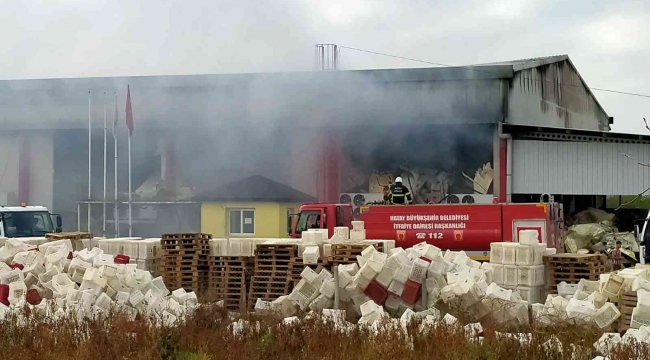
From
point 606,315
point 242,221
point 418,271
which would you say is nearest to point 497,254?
point 418,271

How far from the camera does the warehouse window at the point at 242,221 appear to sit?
29.2m

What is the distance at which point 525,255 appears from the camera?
13.9 meters

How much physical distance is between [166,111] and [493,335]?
23.9 metres

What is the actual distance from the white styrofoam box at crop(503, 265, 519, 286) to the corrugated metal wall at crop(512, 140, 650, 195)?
1276cm

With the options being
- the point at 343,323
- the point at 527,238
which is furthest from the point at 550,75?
the point at 343,323

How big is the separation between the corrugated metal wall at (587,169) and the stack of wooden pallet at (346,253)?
13.3 meters

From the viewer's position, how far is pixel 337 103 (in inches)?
1155

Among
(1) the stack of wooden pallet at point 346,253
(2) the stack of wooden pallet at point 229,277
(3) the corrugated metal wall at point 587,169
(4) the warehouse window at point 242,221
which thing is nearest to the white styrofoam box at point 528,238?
(1) the stack of wooden pallet at point 346,253

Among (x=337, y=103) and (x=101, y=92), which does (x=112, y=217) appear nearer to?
(x=101, y=92)

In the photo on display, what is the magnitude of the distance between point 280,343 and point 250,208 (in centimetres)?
2030

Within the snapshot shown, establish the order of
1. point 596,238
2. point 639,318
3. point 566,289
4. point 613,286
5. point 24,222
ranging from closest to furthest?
point 639,318
point 613,286
point 566,289
point 24,222
point 596,238

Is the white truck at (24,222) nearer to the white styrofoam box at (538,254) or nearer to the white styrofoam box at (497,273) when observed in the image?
the white styrofoam box at (497,273)

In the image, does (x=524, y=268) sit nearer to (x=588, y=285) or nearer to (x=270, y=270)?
(x=588, y=285)

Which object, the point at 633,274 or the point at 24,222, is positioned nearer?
the point at 633,274
